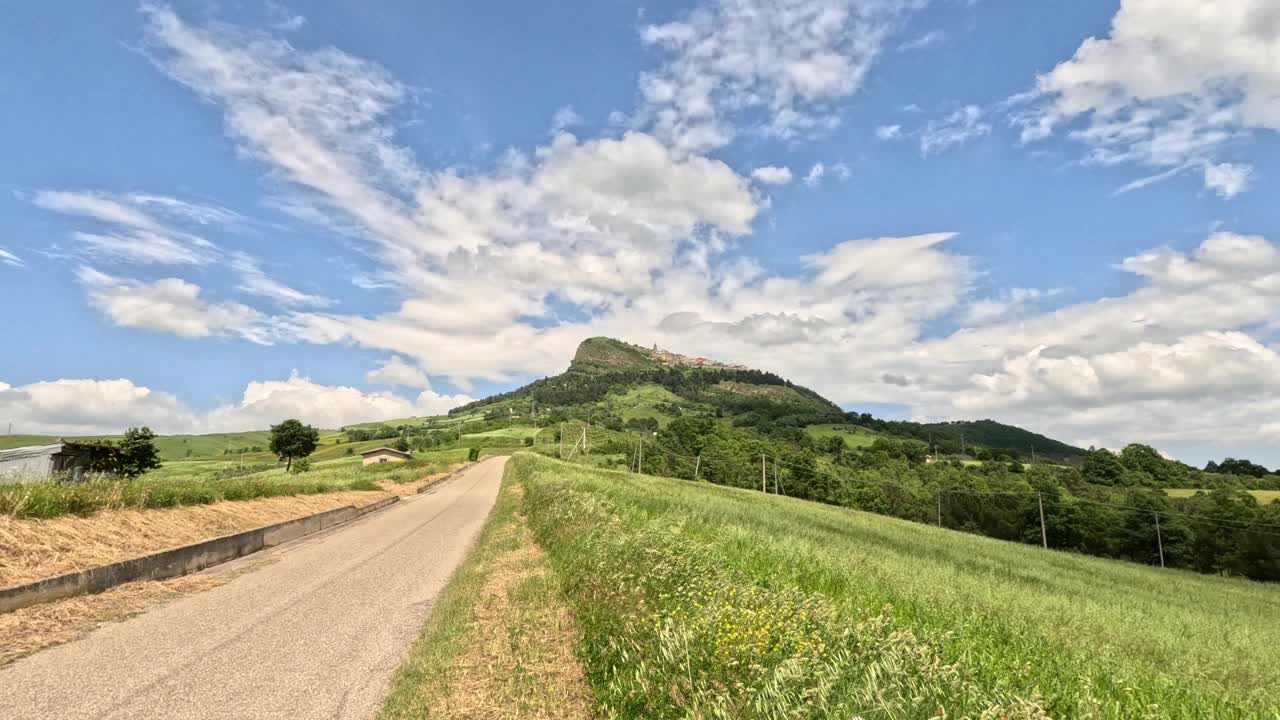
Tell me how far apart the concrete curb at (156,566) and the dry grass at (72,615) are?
0.56ft

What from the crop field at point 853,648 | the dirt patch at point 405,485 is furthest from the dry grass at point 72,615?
the dirt patch at point 405,485

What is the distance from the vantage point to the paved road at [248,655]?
570 cm

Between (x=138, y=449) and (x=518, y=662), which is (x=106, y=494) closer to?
(x=518, y=662)

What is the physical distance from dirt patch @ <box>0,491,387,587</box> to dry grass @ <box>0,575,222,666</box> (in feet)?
2.32

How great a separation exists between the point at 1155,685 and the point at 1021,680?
5.36ft

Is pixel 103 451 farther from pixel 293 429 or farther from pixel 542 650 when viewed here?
pixel 542 650

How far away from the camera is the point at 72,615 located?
26.8ft

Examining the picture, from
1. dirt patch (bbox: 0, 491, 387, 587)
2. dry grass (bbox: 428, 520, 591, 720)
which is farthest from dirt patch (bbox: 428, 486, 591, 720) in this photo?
dirt patch (bbox: 0, 491, 387, 587)

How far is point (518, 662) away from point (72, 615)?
685cm

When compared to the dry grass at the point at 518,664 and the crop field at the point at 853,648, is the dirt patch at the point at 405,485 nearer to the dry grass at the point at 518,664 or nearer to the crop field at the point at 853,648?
the dry grass at the point at 518,664

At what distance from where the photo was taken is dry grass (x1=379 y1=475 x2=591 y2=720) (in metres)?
5.92

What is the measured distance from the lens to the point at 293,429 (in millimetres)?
80688

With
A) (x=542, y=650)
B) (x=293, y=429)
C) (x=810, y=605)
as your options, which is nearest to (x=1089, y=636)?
(x=810, y=605)

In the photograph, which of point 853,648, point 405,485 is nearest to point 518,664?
point 853,648
